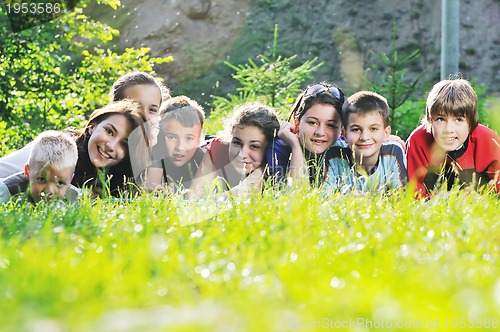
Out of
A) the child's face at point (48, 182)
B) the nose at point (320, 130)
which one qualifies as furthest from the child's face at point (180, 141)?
the child's face at point (48, 182)

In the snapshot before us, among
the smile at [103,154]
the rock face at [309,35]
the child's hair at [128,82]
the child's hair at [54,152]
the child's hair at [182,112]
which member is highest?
the rock face at [309,35]

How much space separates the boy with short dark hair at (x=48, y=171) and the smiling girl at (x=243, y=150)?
101 cm

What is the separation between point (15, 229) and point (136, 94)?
272 cm

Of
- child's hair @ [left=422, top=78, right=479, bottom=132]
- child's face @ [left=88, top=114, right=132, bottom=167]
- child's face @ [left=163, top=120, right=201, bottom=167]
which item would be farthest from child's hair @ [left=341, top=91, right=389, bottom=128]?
child's face @ [left=88, top=114, right=132, bottom=167]

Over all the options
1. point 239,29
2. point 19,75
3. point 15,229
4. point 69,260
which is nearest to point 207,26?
point 239,29

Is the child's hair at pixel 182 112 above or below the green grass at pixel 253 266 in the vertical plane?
above

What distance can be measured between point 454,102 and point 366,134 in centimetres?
70

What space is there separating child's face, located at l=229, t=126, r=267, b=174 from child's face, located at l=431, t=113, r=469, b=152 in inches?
50.3

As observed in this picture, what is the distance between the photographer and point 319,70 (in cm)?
1463

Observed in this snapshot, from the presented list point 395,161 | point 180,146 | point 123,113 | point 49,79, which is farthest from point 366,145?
point 49,79

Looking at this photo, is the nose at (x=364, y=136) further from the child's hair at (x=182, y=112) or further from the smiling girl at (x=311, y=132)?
the child's hair at (x=182, y=112)

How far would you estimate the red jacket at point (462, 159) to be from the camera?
5211mm

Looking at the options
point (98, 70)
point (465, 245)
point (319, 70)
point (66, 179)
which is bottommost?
point (465, 245)

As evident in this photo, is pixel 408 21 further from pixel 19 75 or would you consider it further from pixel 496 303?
pixel 496 303
